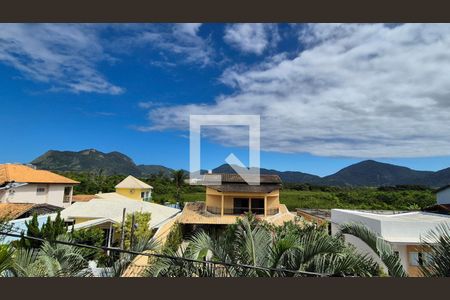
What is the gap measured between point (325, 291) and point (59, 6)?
154 inches

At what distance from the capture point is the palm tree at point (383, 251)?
3287 millimetres

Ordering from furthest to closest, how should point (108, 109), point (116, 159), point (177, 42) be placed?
1. point (116, 159)
2. point (108, 109)
3. point (177, 42)

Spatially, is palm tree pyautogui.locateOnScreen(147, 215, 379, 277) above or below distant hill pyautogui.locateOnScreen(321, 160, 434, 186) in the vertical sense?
below

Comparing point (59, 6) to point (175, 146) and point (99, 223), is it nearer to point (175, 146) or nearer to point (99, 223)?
point (99, 223)

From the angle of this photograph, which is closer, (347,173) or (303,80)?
(303,80)

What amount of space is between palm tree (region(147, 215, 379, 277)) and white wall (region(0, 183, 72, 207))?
19.3 m

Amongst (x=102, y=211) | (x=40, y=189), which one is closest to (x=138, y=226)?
(x=102, y=211)

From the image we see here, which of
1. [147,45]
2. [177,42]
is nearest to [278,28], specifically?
[177,42]

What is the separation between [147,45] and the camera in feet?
51.7

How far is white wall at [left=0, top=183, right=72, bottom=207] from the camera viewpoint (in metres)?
17.9

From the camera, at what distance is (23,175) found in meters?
19.5

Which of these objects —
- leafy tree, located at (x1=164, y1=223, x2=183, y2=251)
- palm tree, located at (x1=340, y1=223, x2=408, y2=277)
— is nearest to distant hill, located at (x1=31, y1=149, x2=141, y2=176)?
leafy tree, located at (x1=164, y1=223, x2=183, y2=251)

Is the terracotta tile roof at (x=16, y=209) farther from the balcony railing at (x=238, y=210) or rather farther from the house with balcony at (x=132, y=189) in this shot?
the house with balcony at (x=132, y=189)

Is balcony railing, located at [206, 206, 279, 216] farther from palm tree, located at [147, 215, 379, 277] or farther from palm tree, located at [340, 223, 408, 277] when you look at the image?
palm tree, located at [340, 223, 408, 277]
